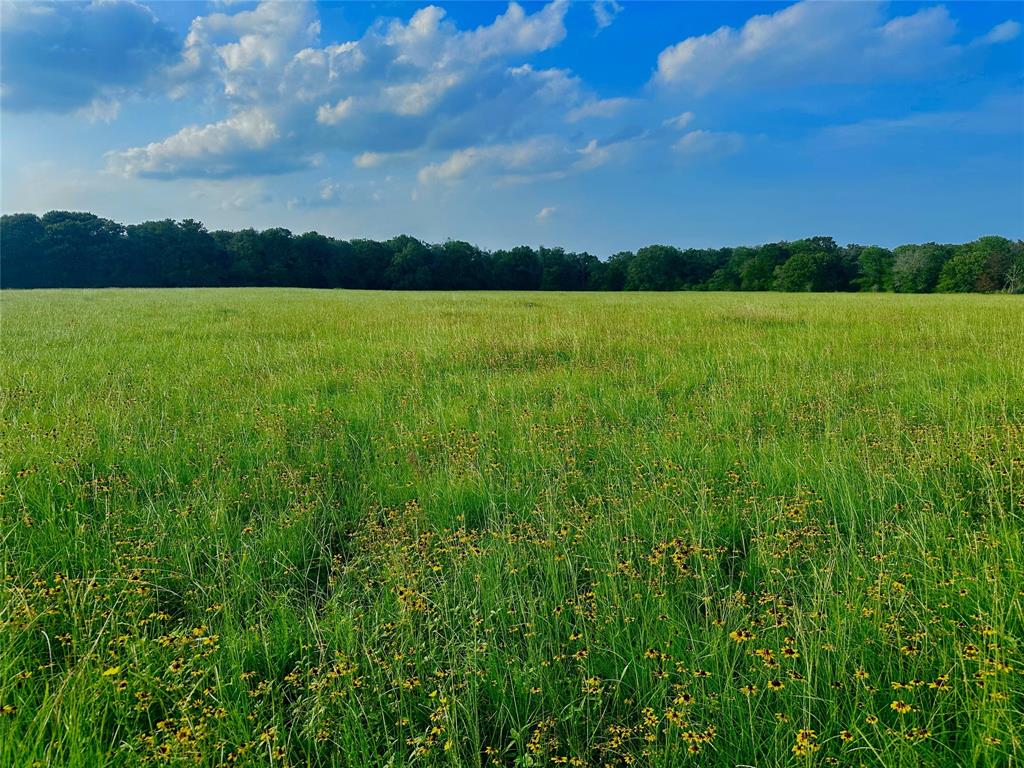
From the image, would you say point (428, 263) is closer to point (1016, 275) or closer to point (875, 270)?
point (875, 270)

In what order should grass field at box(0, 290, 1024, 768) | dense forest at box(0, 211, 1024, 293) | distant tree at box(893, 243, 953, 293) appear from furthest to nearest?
distant tree at box(893, 243, 953, 293), dense forest at box(0, 211, 1024, 293), grass field at box(0, 290, 1024, 768)

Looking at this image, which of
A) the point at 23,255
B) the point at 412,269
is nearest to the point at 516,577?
the point at 412,269

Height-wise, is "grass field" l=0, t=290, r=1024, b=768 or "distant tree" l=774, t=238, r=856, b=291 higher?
"distant tree" l=774, t=238, r=856, b=291

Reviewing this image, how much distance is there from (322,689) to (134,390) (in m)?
6.15

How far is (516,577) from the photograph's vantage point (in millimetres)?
2877

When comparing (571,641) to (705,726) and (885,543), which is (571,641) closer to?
(705,726)

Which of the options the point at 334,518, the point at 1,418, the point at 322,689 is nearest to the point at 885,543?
the point at 322,689

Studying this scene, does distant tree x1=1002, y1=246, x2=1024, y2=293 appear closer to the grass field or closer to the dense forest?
the dense forest

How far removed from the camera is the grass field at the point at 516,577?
2.01 meters

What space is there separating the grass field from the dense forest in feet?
267

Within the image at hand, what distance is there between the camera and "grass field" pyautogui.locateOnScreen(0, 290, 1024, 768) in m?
2.01

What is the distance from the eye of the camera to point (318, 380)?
24.5 feet

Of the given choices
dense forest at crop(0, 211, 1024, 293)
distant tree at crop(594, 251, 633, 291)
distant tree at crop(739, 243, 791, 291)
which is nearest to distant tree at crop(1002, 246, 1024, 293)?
dense forest at crop(0, 211, 1024, 293)

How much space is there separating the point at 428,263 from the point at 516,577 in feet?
292
